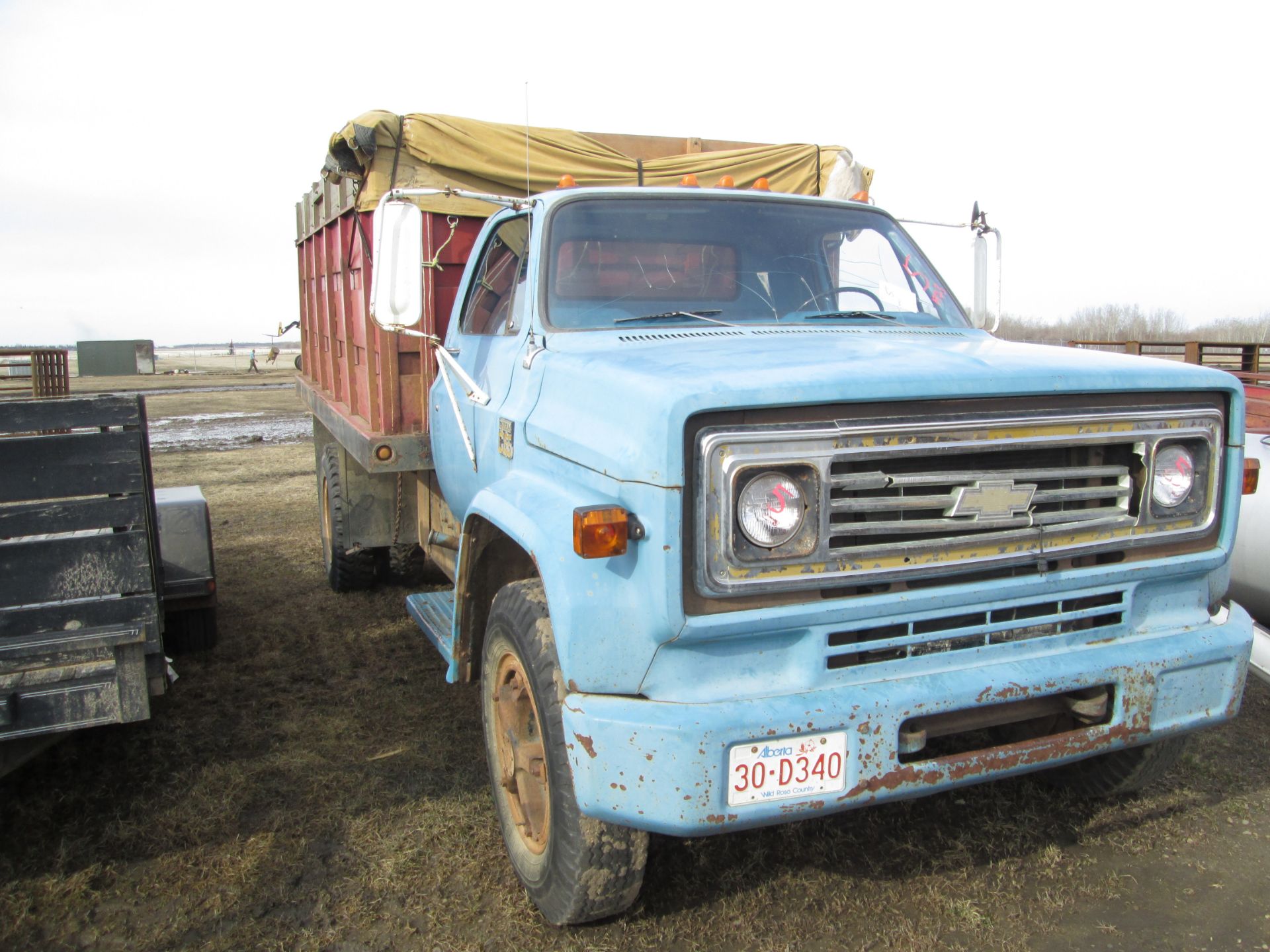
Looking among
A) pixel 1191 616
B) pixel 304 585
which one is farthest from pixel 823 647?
pixel 304 585

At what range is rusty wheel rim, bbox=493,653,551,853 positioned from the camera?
9.02 feet

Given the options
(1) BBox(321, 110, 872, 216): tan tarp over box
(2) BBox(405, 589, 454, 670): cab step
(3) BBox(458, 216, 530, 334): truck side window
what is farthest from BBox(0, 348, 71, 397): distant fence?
(3) BBox(458, 216, 530, 334): truck side window

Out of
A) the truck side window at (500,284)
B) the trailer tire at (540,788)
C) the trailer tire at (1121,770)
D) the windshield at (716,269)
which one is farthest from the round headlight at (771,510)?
the trailer tire at (1121,770)

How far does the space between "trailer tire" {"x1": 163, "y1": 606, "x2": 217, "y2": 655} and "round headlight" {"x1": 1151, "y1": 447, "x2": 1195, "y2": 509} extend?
4.40 m

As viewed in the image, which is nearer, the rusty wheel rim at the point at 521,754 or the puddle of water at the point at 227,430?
the rusty wheel rim at the point at 521,754

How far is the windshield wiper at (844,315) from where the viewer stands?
10.7 ft

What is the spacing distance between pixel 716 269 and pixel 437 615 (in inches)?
74.4

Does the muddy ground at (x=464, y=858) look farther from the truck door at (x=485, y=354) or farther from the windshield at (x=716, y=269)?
the windshield at (x=716, y=269)

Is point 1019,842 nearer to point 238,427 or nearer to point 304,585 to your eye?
point 304,585

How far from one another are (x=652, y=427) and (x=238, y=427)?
17602 mm

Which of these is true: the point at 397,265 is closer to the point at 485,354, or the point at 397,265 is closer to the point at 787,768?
the point at 485,354

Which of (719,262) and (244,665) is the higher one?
(719,262)

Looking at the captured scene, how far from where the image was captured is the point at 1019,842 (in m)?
3.15

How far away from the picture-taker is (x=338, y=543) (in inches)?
223
